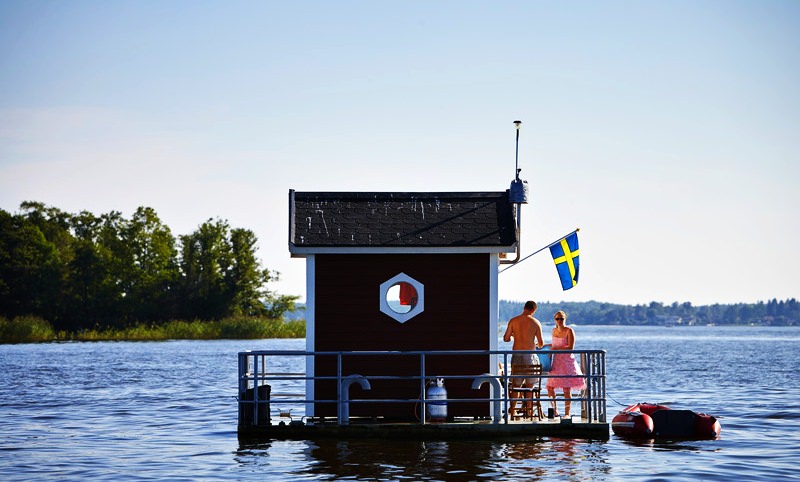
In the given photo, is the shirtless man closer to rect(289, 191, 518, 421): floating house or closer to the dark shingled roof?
rect(289, 191, 518, 421): floating house

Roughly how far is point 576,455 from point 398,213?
545 cm

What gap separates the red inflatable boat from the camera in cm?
2098

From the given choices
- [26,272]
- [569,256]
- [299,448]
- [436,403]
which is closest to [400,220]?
[569,256]

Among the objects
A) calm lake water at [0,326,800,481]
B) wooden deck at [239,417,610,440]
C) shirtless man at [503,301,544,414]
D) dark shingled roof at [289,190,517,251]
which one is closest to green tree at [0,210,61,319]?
calm lake water at [0,326,800,481]

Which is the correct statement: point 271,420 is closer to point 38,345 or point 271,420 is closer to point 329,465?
point 329,465

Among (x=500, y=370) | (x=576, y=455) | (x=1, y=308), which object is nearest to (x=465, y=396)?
(x=500, y=370)

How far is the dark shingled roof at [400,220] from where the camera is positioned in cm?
1997

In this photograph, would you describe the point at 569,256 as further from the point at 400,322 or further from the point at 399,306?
the point at 400,322

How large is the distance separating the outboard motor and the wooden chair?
123 cm

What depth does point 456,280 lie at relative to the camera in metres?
20.1

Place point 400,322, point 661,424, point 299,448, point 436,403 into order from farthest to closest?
point 661,424, point 400,322, point 436,403, point 299,448

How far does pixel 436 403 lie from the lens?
1958cm

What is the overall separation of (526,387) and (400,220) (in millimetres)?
3749

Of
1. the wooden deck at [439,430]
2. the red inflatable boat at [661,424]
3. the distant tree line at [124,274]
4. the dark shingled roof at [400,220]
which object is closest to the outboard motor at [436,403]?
the wooden deck at [439,430]
